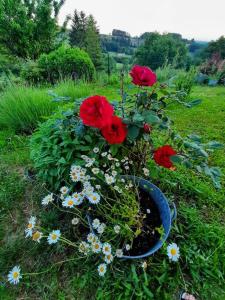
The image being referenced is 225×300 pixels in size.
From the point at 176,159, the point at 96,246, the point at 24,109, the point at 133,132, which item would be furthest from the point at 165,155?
the point at 24,109

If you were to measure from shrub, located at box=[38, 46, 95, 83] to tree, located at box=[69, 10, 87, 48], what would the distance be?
76.5 ft

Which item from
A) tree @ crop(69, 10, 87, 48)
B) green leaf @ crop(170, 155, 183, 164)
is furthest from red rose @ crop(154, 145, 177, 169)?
tree @ crop(69, 10, 87, 48)

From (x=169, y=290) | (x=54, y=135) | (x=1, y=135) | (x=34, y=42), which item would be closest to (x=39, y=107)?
(x=1, y=135)

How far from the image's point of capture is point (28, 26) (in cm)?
929

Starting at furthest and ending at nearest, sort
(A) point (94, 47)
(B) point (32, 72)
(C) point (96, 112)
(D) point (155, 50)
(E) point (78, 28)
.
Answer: (E) point (78, 28) → (D) point (155, 50) → (A) point (94, 47) → (B) point (32, 72) → (C) point (96, 112)

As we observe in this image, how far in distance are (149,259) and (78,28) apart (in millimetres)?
30953

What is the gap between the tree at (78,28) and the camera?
2538 centimetres

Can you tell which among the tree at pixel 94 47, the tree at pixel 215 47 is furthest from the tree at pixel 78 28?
the tree at pixel 215 47

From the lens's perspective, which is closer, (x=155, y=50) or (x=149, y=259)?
(x=149, y=259)

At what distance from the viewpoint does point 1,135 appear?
242 cm

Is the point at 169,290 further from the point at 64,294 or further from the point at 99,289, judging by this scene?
the point at 64,294

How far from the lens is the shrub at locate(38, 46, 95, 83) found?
5.07 metres

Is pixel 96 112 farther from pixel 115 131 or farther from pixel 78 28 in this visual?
pixel 78 28

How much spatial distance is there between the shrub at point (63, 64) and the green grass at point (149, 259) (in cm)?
428
